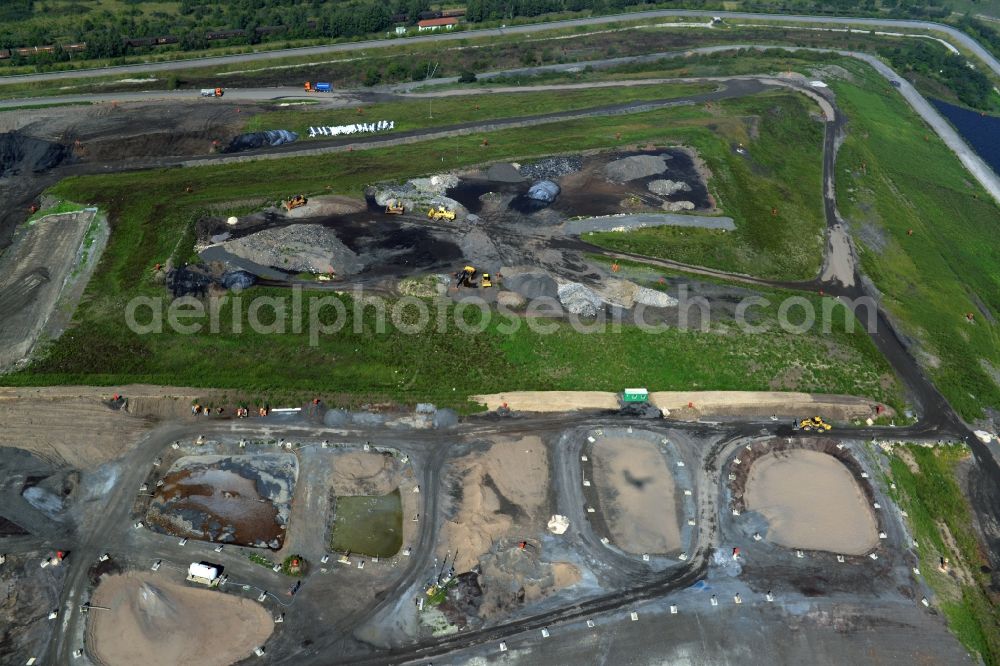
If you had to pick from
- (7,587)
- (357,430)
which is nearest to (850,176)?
(357,430)

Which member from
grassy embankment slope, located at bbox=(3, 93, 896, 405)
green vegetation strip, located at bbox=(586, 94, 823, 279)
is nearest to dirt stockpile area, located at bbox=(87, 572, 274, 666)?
grassy embankment slope, located at bbox=(3, 93, 896, 405)

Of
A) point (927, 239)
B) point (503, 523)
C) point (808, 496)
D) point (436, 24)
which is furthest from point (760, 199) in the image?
point (436, 24)

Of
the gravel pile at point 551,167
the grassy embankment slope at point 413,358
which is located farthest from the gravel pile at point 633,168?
the grassy embankment slope at point 413,358

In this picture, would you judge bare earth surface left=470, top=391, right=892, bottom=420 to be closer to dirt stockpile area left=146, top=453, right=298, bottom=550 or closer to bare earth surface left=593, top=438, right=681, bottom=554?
bare earth surface left=593, top=438, right=681, bottom=554

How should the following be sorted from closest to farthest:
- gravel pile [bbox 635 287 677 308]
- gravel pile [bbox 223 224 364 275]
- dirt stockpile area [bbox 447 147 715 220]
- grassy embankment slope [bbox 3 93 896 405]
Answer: grassy embankment slope [bbox 3 93 896 405] < gravel pile [bbox 635 287 677 308] < gravel pile [bbox 223 224 364 275] < dirt stockpile area [bbox 447 147 715 220]

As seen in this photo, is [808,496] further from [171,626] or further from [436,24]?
[436,24]
